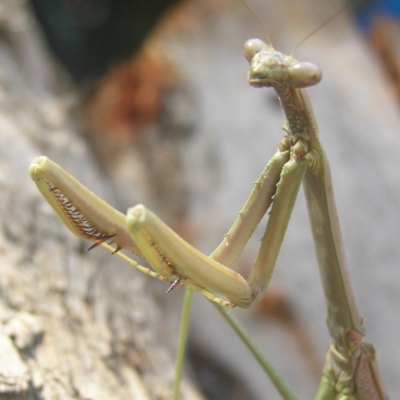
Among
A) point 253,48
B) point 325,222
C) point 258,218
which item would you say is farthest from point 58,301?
point 253,48

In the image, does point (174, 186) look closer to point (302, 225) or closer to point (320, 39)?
point (302, 225)

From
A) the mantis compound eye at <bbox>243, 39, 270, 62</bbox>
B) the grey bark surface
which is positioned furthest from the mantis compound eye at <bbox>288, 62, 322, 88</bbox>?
the grey bark surface

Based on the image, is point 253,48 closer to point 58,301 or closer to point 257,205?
point 257,205

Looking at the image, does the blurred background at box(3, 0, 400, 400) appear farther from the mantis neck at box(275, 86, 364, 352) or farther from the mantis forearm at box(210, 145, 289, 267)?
the mantis forearm at box(210, 145, 289, 267)

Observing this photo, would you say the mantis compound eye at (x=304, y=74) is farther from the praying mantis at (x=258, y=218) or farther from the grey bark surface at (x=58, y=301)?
the grey bark surface at (x=58, y=301)

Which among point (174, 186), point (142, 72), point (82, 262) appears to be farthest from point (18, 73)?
point (82, 262)

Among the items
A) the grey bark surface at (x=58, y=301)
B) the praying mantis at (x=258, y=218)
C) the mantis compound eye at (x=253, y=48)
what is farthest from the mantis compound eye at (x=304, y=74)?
the grey bark surface at (x=58, y=301)
